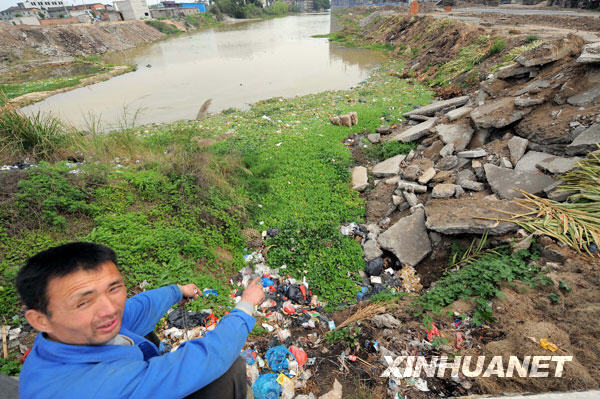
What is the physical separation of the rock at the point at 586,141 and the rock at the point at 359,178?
2783 mm

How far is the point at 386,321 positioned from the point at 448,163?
10.6 ft

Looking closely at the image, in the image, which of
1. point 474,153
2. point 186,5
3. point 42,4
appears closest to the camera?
point 474,153

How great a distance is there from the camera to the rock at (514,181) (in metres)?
3.50

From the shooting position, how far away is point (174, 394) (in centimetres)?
114

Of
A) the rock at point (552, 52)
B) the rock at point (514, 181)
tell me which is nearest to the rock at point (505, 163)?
the rock at point (514, 181)

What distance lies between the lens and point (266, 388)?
6.98 ft

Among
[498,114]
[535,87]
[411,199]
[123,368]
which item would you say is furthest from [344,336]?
[535,87]

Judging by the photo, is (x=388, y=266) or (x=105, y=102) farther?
(x=105, y=102)

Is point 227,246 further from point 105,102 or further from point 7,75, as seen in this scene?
point 7,75

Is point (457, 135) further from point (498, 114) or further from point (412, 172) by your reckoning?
point (412, 172)

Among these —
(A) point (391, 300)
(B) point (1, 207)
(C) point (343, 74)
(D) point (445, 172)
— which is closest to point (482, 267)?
(A) point (391, 300)

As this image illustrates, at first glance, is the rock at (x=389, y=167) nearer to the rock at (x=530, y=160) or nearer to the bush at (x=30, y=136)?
the rock at (x=530, y=160)

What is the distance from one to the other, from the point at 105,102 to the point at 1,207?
A: 11.7 m

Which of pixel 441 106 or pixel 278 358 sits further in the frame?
pixel 441 106
